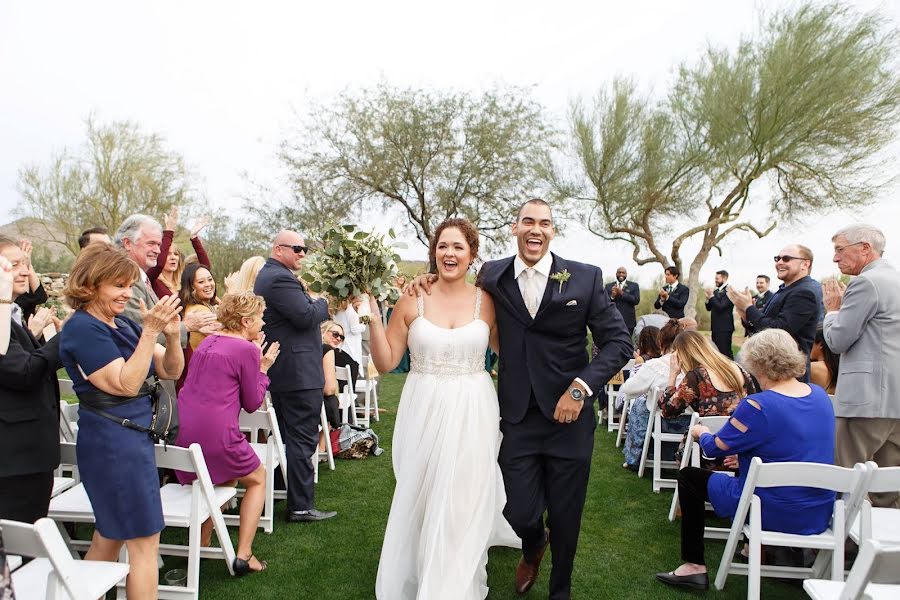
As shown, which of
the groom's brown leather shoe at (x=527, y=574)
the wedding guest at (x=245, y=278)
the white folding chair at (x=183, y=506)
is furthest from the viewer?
the wedding guest at (x=245, y=278)

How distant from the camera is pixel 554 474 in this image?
12.2ft

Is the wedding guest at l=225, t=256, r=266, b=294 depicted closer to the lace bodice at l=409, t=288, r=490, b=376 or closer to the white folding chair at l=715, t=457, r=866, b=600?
the lace bodice at l=409, t=288, r=490, b=376

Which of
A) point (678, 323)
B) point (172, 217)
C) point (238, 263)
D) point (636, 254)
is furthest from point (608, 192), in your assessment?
point (172, 217)

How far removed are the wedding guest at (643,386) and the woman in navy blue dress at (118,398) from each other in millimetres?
4841

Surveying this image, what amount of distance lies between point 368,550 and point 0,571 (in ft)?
9.81

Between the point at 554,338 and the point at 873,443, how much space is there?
106 inches

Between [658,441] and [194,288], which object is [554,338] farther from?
[194,288]

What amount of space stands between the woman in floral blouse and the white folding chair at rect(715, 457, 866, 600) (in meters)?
1.34

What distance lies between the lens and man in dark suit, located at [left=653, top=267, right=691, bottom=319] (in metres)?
13.2

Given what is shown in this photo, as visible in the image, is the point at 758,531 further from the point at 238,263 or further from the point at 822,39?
the point at 238,263

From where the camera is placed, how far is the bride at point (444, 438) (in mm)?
3598

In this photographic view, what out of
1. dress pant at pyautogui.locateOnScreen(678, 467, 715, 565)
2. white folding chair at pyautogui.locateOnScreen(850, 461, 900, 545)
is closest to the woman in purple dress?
dress pant at pyautogui.locateOnScreen(678, 467, 715, 565)

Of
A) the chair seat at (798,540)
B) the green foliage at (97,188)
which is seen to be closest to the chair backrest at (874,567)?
the chair seat at (798,540)

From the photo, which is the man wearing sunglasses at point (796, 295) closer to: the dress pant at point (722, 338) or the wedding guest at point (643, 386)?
the wedding guest at point (643, 386)
